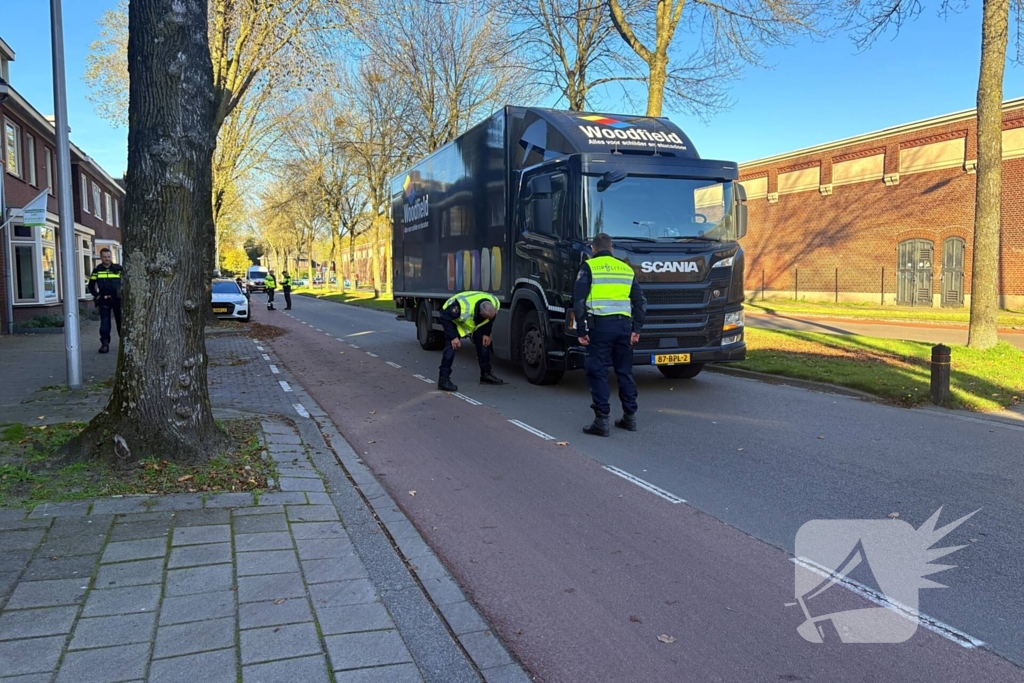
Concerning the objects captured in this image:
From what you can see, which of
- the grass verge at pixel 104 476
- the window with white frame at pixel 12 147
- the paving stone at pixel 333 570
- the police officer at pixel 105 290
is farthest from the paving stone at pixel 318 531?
the window with white frame at pixel 12 147

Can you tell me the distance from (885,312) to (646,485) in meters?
23.5

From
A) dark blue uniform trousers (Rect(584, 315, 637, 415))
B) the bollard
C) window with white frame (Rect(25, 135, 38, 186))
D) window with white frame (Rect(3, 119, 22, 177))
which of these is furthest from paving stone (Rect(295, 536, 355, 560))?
window with white frame (Rect(25, 135, 38, 186))

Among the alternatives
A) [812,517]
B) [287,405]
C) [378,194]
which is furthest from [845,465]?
[378,194]

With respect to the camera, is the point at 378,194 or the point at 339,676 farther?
the point at 378,194

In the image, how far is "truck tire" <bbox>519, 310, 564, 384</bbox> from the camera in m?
9.65

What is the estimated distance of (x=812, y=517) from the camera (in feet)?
15.3

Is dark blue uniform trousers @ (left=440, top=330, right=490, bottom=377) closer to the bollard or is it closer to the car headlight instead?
the car headlight

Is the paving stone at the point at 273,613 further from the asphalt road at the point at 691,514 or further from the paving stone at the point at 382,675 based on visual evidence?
the asphalt road at the point at 691,514

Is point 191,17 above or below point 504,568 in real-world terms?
above

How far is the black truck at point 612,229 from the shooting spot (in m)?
8.76

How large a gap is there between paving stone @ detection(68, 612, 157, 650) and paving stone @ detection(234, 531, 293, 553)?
2.59 ft

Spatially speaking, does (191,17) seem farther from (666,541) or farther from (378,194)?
(378,194)

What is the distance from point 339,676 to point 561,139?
25.5 feet

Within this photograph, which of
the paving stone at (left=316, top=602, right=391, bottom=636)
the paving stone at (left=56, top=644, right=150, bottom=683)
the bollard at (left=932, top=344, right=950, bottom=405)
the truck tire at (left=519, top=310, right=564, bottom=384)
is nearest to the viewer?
the paving stone at (left=56, top=644, right=150, bottom=683)
